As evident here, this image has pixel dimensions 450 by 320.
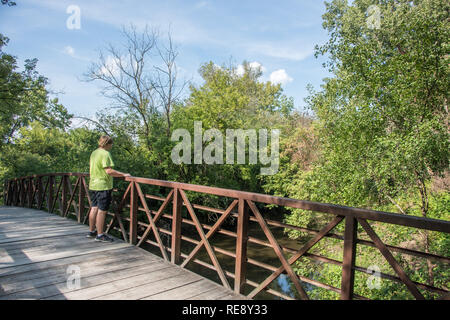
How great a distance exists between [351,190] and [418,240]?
187cm

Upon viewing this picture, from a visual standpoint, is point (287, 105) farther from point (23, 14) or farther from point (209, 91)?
point (23, 14)

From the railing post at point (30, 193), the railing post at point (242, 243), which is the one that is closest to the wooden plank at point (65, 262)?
the railing post at point (242, 243)

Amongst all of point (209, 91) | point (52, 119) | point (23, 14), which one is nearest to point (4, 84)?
point (23, 14)

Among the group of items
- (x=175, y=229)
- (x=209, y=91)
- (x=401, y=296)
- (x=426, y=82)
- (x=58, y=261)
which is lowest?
(x=401, y=296)

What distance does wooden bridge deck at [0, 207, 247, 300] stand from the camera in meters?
2.65

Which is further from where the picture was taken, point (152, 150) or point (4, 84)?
point (152, 150)

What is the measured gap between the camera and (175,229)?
3.57 m

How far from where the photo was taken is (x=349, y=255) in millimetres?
2090
